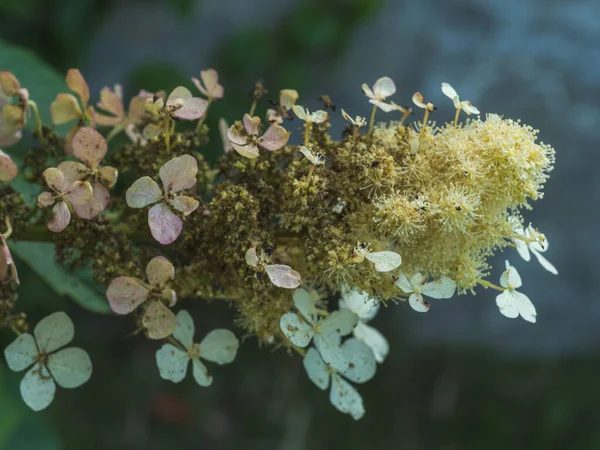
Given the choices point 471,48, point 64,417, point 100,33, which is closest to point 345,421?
point 64,417

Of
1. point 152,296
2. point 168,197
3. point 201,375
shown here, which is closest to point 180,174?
point 168,197

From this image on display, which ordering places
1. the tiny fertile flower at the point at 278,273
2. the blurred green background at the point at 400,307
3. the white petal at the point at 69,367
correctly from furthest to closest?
the blurred green background at the point at 400,307, the white petal at the point at 69,367, the tiny fertile flower at the point at 278,273

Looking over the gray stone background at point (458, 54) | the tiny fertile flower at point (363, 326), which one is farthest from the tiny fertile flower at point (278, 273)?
the gray stone background at point (458, 54)

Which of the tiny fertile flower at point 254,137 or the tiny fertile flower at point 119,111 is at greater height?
the tiny fertile flower at point 254,137

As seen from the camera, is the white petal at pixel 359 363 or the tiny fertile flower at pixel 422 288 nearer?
the tiny fertile flower at pixel 422 288

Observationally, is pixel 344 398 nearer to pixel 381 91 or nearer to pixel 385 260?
pixel 385 260

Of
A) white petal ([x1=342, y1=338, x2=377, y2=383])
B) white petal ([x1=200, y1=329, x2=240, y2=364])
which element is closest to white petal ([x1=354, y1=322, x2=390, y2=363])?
white petal ([x1=342, y1=338, x2=377, y2=383])

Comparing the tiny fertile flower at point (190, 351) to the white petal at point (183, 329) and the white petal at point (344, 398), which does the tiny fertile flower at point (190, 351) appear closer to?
the white petal at point (183, 329)

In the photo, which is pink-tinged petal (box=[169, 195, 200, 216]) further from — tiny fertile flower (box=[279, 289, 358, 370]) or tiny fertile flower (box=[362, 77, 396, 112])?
tiny fertile flower (box=[362, 77, 396, 112])
